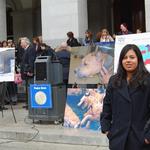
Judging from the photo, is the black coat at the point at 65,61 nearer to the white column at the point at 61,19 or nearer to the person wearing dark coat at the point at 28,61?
the person wearing dark coat at the point at 28,61

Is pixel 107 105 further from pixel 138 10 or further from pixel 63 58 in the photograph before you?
pixel 138 10

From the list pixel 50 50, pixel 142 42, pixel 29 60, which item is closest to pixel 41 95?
pixel 50 50

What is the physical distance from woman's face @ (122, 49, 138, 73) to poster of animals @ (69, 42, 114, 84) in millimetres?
5066

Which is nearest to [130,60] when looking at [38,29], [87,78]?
[87,78]

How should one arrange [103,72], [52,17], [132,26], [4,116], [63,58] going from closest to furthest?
[103,72], [63,58], [4,116], [52,17], [132,26]

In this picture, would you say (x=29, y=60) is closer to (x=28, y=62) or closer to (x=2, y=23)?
(x=28, y=62)

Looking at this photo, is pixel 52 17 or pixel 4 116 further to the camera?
pixel 52 17

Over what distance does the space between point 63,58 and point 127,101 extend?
6.95 meters

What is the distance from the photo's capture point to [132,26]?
2009 cm

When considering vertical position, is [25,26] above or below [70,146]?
above

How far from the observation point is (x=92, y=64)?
9.99 metres

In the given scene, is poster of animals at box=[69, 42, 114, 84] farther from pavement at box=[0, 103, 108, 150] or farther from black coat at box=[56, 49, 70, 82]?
pavement at box=[0, 103, 108, 150]

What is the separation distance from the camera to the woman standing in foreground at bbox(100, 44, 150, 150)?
445 centimetres

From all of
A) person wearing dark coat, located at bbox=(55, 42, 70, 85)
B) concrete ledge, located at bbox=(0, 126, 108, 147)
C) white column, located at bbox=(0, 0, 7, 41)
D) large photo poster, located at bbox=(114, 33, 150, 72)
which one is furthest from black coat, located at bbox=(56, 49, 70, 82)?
white column, located at bbox=(0, 0, 7, 41)
